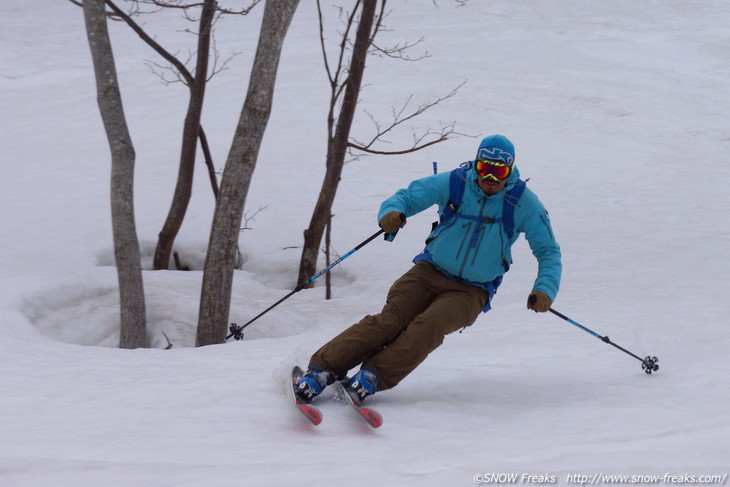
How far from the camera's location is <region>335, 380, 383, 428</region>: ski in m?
4.19

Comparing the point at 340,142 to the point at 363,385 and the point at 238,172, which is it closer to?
the point at 238,172

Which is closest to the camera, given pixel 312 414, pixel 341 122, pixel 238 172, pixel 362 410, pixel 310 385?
pixel 312 414

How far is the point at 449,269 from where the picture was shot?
16.5 ft

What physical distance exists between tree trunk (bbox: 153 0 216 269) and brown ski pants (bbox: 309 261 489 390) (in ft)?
17.5

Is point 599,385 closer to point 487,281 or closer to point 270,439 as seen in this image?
point 487,281

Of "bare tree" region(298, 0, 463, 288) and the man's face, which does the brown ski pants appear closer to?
the man's face

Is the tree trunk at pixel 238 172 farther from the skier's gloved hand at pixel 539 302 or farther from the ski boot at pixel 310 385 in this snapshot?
the skier's gloved hand at pixel 539 302

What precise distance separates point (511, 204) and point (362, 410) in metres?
1.58

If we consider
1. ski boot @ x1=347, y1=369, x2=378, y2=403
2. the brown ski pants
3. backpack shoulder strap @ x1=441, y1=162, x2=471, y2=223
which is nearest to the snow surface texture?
ski boot @ x1=347, y1=369, x2=378, y2=403

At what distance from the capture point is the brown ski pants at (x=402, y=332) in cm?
466

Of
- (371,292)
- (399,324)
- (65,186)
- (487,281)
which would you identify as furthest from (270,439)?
(65,186)

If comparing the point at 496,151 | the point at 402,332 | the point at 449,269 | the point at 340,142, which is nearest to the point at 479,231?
the point at 449,269

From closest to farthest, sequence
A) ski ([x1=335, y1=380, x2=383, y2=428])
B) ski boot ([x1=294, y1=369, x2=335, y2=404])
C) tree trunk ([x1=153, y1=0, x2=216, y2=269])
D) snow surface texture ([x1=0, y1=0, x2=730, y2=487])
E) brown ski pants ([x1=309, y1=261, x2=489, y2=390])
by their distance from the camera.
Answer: snow surface texture ([x1=0, y1=0, x2=730, y2=487]), ski ([x1=335, y1=380, x2=383, y2=428]), ski boot ([x1=294, y1=369, x2=335, y2=404]), brown ski pants ([x1=309, y1=261, x2=489, y2=390]), tree trunk ([x1=153, y1=0, x2=216, y2=269])

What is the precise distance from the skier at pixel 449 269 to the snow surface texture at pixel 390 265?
34 cm
